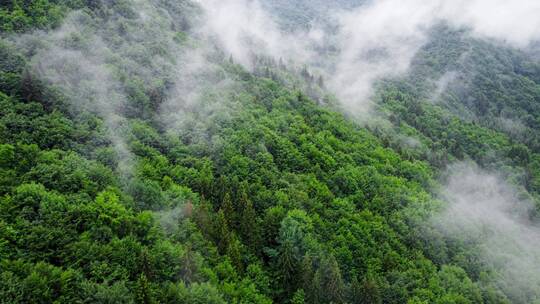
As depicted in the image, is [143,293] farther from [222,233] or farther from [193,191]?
[193,191]

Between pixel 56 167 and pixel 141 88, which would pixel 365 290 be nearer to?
pixel 56 167

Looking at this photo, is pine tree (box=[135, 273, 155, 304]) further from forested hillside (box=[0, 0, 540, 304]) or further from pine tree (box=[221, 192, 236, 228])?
pine tree (box=[221, 192, 236, 228])

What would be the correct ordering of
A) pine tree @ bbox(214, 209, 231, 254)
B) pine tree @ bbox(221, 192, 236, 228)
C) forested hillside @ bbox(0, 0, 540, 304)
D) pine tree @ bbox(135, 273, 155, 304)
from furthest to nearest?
pine tree @ bbox(221, 192, 236, 228), pine tree @ bbox(214, 209, 231, 254), forested hillside @ bbox(0, 0, 540, 304), pine tree @ bbox(135, 273, 155, 304)

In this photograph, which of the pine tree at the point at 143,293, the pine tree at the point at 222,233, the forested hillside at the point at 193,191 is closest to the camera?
the pine tree at the point at 143,293

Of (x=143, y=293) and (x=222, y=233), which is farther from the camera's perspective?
(x=222, y=233)

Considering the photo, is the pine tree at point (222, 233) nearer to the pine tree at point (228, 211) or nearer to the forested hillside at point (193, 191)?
the forested hillside at point (193, 191)

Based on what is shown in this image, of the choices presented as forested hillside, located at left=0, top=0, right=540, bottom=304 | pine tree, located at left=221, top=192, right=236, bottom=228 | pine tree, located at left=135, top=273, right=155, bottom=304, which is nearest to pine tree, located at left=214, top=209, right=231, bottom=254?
forested hillside, located at left=0, top=0, right=540, bottom=304

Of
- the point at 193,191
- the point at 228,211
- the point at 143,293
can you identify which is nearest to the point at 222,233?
the point at 228,211

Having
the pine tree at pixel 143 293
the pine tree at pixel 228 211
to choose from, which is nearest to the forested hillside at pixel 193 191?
the pine tree at pixel 228 211

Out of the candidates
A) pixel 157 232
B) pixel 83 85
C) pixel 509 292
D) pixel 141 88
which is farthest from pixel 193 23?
pixel 509 292
